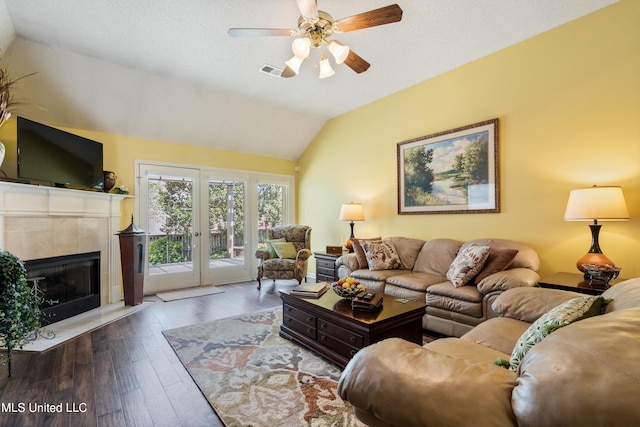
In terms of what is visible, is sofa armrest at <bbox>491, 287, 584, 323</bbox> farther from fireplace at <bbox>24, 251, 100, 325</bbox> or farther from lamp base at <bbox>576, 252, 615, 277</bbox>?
fireplace at <bbox>24, 251, 100, 325</bbox>

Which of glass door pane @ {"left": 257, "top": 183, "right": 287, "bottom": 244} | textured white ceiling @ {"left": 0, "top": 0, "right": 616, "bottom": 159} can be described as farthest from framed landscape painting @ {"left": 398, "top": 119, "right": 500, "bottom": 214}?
glass door pane @ {"left": 257, "top": 183, "right": 287, "bottom": 244}

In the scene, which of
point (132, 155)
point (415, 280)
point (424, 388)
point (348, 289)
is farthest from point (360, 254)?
point (132, 155)

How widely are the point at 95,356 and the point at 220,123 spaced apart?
3694 mm

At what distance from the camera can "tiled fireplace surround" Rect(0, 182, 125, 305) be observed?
3068 mm

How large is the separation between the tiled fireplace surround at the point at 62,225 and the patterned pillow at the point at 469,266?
4435 mm

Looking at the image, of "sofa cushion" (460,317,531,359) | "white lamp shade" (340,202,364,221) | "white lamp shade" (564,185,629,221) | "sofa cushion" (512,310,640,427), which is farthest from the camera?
"white lamp shade" (340,202,364,221)

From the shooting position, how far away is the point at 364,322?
7.08 ft

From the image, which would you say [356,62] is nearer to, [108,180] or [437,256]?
[437,256]

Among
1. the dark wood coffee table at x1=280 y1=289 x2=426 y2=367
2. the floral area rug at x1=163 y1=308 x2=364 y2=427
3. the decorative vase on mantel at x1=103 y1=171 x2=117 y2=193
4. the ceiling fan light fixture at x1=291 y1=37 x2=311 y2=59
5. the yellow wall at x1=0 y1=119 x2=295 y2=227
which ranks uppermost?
the ceiling fan light fixture at x1=291 y1=37 x2=311 y2=59

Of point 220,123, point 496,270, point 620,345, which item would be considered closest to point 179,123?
point 220,123

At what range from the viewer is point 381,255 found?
152 inches

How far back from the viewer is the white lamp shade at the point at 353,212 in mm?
4652

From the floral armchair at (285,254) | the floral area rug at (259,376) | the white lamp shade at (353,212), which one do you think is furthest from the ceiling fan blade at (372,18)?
the floral armchair at (285,254)

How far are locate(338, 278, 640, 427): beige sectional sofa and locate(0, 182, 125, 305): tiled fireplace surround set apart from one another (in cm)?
383
